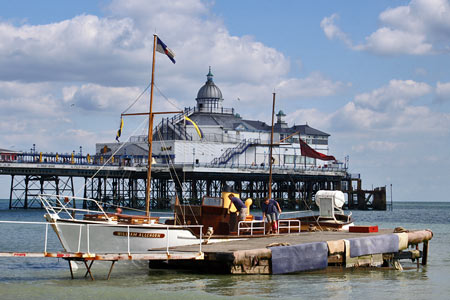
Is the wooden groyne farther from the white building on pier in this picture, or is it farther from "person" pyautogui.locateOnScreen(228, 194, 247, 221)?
the white building on pier

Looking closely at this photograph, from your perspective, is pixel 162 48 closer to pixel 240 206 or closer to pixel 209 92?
pixel 240 206

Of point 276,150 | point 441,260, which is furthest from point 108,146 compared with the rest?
→ point 441,260

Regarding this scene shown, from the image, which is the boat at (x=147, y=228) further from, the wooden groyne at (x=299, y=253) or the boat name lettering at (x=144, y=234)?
the wooden groyne at (x=299, y=253)

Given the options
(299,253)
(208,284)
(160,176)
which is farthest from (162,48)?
(160,176)

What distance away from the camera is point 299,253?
27391mm

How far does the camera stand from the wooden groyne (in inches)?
1029

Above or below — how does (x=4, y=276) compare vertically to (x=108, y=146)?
below

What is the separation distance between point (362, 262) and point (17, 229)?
3765 cm

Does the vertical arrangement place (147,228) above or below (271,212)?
below

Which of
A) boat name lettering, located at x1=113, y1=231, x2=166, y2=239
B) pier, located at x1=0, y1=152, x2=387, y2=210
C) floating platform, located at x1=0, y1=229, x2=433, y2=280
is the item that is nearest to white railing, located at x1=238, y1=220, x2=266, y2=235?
floating platform, located at x1=0, y1=229, x2=433, y2=280

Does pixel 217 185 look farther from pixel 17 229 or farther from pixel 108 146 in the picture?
pixel 17 229

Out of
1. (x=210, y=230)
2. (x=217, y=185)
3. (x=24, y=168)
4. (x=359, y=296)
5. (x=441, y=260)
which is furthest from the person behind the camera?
(x=217, y=185)

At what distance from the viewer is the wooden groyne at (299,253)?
85.7 ft

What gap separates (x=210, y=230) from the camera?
2978cm
